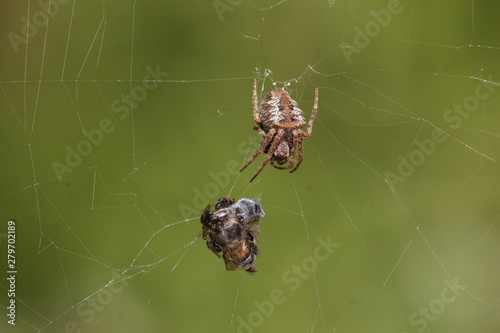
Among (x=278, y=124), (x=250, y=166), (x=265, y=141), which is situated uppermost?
(x=278, y=124)

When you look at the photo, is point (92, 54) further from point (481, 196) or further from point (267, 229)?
point (481, 196)

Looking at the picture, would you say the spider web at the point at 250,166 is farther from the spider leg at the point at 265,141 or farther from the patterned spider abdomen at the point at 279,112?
the spider leg at the point at 265,141

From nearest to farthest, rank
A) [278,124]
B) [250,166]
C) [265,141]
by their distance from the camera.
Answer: [278,124] → [265,141] → [250,166]

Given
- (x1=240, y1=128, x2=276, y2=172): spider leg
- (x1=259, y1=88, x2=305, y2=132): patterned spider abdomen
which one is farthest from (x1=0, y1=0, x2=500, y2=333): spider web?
(x1=240, y1=128, x2=276, y2=172): spider leg

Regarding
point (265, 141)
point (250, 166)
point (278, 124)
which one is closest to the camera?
point (278, 124)

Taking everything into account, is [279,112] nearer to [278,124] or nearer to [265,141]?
[278,124]

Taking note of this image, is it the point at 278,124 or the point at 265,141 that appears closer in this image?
the point at 278,124

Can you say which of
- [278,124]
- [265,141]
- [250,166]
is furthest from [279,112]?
[250,166]
